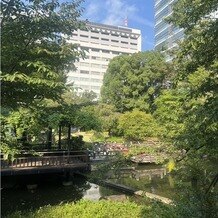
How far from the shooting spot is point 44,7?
19.9 ft

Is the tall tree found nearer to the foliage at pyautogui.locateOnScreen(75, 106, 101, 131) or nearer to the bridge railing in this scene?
the bridge railing

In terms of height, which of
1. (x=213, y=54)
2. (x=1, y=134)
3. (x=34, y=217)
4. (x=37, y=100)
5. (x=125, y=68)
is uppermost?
(x=125, y=68)

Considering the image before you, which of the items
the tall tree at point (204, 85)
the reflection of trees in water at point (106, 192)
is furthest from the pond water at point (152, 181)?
the tall tree at point (204, 85)

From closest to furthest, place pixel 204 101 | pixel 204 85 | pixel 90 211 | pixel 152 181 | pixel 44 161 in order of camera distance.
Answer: pixel 204 85
pixel 204 101
pixel 90 211
pixel 44 161
pixel 152 181

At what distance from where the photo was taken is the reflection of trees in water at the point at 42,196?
1653 centimetres

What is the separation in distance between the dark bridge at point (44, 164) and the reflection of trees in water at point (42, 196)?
111 centimetres

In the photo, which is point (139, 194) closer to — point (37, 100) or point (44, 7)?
point (37, 100)

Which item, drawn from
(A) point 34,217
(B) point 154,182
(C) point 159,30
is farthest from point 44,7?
(C) point 159,30

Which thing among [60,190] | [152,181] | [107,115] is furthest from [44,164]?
[107,115]

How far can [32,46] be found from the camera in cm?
640

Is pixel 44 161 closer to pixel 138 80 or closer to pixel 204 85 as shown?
pixel 204 85

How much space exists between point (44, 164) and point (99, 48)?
107 meters

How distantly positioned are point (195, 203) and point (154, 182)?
1561 cm

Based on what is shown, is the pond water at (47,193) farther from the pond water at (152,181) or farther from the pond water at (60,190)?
the pond water at (152,181)
